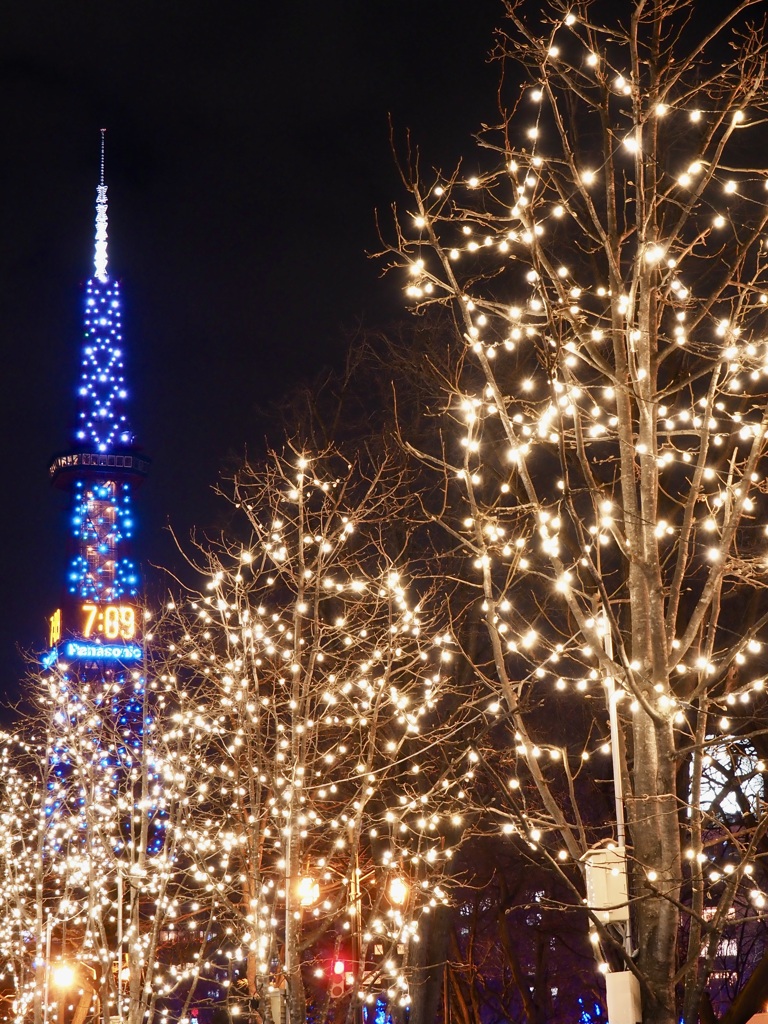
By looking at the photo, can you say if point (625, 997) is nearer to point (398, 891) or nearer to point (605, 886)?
point (605, 886)

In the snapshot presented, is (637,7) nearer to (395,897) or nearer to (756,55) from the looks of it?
(756,55)

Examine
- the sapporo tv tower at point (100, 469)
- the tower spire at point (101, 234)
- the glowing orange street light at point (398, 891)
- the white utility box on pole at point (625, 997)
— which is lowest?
the white utility box on pole at point (625, 997)

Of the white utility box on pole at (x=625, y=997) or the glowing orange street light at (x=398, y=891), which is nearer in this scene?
the white utility box on pole at (x=625, y=997)

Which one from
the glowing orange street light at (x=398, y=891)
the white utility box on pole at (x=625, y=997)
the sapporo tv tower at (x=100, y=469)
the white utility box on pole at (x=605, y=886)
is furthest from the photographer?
the sapporo tv tower at (x=100, y=469)

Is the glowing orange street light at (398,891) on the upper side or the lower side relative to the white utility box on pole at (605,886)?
upper

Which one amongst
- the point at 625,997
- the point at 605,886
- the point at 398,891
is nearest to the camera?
the point at 625,997

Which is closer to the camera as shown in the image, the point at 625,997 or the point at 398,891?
the point at 625,997

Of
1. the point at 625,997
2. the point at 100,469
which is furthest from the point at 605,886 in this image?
the point at 100,469

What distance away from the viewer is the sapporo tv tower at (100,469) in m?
86.5

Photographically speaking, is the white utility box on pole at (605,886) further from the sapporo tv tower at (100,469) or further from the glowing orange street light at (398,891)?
the sapporo tv tower at (100,469)

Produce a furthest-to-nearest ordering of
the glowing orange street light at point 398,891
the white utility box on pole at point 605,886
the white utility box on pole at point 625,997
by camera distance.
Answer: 1. the glowing orange street light at point 398,891
2. the white utility box on pole at point 605,886
3. the white utility box on pole at point 625,997

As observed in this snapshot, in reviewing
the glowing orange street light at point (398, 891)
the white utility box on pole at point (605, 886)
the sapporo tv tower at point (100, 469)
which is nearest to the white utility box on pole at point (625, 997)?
the white utility box on pole at point (605, 886)

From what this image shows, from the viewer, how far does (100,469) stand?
8950 cm

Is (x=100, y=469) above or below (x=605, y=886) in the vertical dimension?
above
